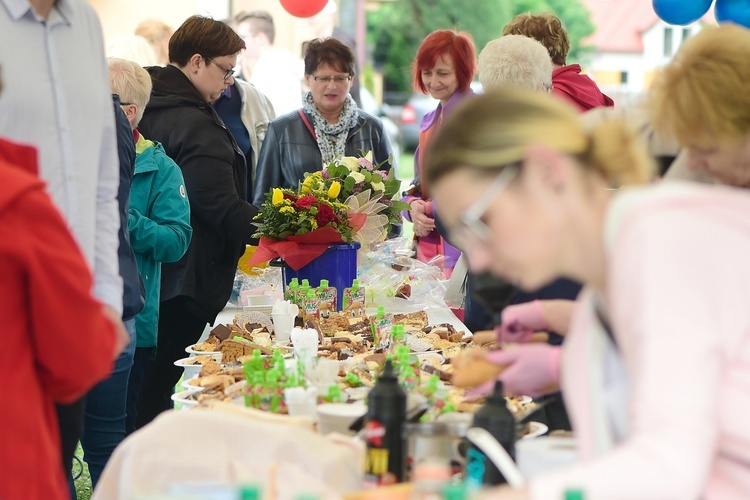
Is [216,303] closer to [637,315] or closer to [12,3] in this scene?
[12,3]

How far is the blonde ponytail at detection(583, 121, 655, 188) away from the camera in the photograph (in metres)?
1.29

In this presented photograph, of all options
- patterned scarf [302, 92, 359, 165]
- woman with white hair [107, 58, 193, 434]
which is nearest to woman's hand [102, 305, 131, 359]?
woman with white hair [107, 58, 193, 434]

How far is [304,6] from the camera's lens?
551cm

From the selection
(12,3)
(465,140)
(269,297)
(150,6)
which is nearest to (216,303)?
(269,297)

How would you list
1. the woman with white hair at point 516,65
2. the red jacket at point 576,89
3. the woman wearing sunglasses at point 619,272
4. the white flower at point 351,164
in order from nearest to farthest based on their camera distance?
the woman wearing sunglasses at point 619,272 < the woman with white hair at point 516,65 < the red jacket at point 576,89 < the white flower at point 351,164

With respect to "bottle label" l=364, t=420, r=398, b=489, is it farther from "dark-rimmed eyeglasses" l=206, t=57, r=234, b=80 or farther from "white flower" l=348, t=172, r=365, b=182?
"dark-rimmed eyeglasses" l=206, t=57, r=234, b=80

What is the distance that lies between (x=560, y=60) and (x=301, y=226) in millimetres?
1424

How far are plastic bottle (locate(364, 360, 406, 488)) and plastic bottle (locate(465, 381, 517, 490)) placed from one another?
11cm

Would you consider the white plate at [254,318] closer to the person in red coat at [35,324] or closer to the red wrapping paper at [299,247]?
the red wrapping paper at [299,247]

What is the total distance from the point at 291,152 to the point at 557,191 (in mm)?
3639

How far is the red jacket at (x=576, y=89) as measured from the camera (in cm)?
373

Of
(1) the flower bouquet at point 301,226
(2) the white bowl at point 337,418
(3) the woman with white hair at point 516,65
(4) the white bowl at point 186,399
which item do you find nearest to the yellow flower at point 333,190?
(1) the flower bouquet at point 301,226

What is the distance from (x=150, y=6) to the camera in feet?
31.5

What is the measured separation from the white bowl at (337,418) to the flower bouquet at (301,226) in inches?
67.5
